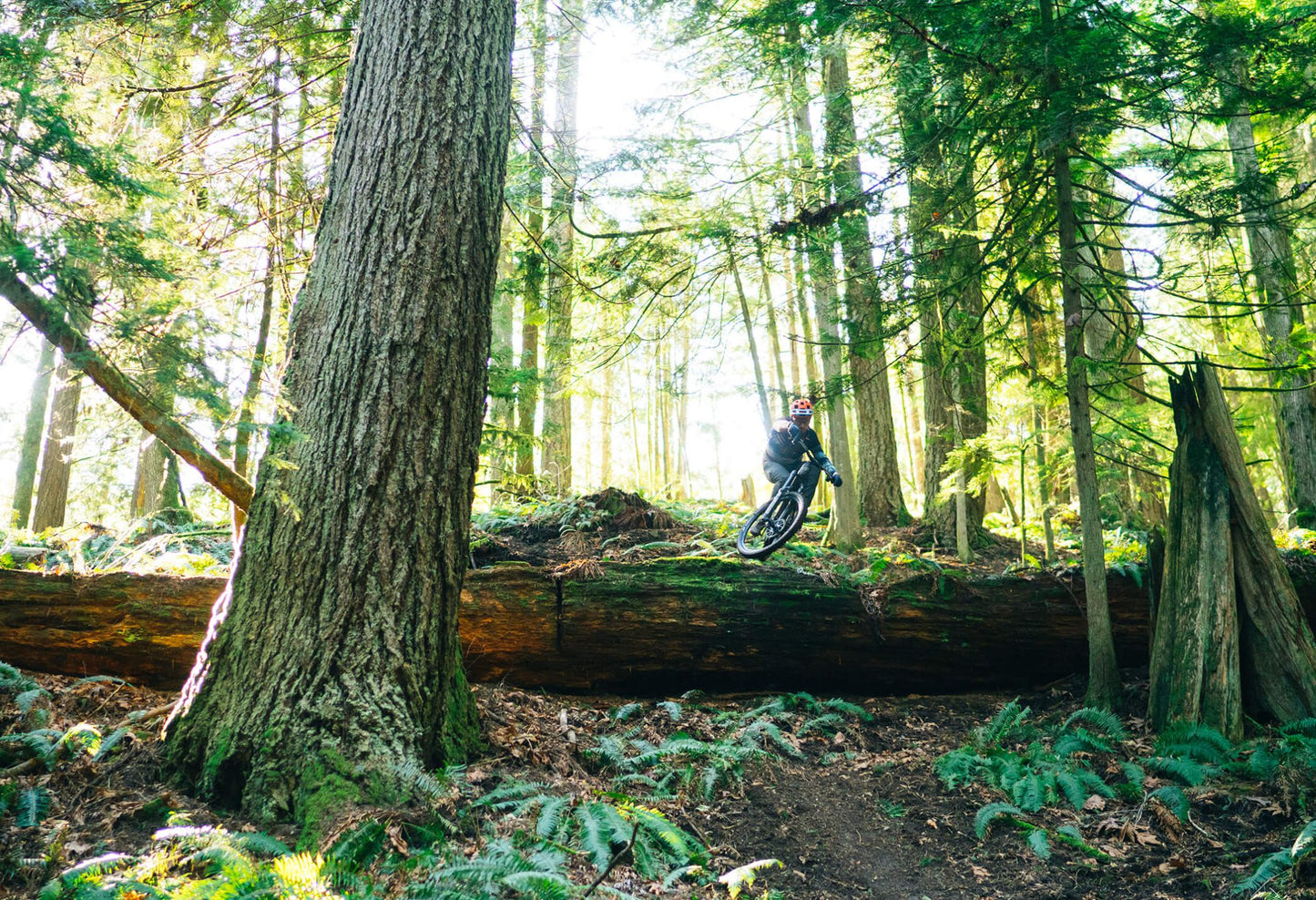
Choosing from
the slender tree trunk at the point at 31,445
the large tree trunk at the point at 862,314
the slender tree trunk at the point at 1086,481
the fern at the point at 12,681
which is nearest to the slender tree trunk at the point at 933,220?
the large tree trunk at the point at 862,314

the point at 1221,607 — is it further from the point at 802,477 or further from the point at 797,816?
the point at 802,477

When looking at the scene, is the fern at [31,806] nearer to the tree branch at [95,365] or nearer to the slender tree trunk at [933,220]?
the tree branch at [95,365]

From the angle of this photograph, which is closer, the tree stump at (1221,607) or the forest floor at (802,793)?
the forest floor at (802,793)

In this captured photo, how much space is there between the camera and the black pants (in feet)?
30.0

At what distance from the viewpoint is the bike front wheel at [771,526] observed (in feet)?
27.7

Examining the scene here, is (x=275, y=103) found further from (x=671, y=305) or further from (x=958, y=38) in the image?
(x=958, y=38)

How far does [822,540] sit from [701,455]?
1277 inches

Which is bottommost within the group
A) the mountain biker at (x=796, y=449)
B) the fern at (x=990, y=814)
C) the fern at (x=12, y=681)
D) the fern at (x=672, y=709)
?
the fern at (x=990, y=814)

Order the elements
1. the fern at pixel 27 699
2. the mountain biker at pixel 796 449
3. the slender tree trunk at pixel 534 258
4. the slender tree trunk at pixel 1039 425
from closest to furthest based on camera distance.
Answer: the fern at pixel 27 699 → the slender tree trunk at pixel 1039 425 → the slender tree trunk at pixel 534 258 → the mountain biker at pixel 796 449

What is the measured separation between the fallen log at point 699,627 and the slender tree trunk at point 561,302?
352cm

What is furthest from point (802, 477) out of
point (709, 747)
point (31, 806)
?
point (31, 806)

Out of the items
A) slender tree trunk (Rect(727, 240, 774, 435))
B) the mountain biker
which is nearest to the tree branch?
the mountain biker

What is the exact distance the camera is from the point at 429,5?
4.39 m

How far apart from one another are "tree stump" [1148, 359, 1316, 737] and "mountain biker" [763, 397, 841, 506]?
3.58 metres
